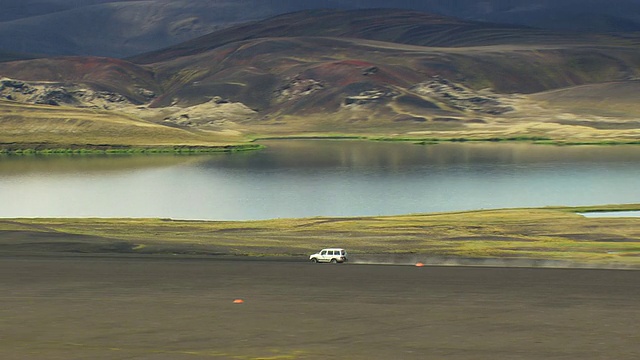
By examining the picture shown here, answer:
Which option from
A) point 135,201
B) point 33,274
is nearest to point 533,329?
point 33,274

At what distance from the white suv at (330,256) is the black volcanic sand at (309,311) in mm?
1581

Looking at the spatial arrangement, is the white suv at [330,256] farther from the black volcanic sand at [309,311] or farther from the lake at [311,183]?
the lake at [311,183]

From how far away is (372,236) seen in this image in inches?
2709

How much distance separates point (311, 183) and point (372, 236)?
62.7 m

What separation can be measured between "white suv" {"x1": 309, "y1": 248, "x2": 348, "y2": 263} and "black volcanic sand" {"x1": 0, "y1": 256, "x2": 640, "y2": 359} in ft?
5.19

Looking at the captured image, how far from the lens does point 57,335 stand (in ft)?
108

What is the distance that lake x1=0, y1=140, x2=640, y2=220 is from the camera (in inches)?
4013

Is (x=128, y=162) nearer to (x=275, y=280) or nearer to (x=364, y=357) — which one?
(x=275, y=280)

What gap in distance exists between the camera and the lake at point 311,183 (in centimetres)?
10194

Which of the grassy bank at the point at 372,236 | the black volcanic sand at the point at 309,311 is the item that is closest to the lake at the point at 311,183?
the grassy bank at the point at 372,236

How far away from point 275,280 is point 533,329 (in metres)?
15.1

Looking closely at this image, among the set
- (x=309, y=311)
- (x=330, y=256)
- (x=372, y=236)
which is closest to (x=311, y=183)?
(x=372, y=236)

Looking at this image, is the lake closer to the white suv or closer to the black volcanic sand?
the white suv

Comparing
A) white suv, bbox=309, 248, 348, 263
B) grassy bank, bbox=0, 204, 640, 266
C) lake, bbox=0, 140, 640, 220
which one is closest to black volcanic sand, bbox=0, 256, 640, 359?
white suv, bbox=309, 248, 348, 263
